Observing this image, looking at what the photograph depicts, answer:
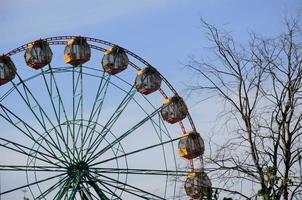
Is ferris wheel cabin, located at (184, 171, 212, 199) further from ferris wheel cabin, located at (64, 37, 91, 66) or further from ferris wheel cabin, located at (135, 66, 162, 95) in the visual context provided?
ferris wheel cabin, located at (64, 37, 91, 66)

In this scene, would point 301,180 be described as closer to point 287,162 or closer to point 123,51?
point 287,162

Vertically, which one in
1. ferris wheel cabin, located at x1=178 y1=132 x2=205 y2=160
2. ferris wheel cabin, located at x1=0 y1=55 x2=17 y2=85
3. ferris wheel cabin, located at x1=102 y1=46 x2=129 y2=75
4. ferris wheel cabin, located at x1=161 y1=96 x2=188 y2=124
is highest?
ferris wheel cabin, located at x1=102 y1=46 x2=129 y2=75

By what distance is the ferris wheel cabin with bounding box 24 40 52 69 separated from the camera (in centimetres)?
1633

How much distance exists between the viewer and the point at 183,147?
1639cm

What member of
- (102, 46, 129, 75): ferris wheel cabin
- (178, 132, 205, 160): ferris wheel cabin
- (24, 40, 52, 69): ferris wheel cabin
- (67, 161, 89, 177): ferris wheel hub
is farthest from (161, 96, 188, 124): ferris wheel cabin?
(24, 40, 52, 69): ferris wheel cabin

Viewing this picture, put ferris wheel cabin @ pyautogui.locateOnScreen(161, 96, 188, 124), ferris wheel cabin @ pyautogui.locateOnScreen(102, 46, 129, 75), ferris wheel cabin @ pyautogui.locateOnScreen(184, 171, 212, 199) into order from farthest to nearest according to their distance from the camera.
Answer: ferris wheel cabin @ pyautogui.locateOnScreen(102, 46, 129, 75)
ferris wheel cabin @ pyautogui.locateOnScreen(161, 96, 188, 124)
ferris wheel cabin @ pyautogui.locateOnScreen(184, 171, 212, 199)

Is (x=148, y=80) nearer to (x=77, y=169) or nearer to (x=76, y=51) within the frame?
(x=76, y=51)

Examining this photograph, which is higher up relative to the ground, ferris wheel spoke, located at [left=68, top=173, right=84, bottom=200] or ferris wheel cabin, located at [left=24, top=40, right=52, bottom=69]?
ferris wheel cabin, located at [left=24, top=40, right=52, bottom=69]

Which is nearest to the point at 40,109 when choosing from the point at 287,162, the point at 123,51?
the point at 123,51

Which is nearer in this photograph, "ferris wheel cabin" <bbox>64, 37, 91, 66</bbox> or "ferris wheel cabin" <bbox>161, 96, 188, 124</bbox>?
"ferris wheel cabin" <bbox>64, 37, 91, 66</bbox>

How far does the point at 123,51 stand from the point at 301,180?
24.5ft

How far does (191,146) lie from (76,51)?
4.57 meters

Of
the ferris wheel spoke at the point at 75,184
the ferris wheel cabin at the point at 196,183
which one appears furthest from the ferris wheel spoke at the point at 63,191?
the ferris wheel cabin at the point at 196,183

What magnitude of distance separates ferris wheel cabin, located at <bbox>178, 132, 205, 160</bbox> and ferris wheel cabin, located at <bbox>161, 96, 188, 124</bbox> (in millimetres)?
647
